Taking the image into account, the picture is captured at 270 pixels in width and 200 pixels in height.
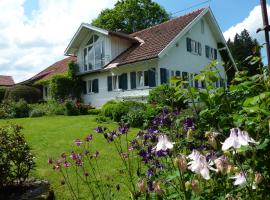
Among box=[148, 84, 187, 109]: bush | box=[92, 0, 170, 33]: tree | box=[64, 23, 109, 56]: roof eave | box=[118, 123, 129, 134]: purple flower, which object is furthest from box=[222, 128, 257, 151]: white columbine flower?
box=[92, 0, 170, 33]: tree

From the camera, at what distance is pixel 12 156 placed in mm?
5109

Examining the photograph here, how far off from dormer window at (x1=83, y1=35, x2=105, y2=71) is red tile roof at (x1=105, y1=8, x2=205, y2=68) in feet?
5.18

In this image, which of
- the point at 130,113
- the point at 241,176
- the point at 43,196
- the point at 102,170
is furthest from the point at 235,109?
the point at 130,113

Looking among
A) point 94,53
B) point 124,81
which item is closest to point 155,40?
point 124,81

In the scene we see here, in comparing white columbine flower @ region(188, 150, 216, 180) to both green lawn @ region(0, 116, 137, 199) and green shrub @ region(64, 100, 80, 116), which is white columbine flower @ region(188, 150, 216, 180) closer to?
green lawn @ region(0, 116, 137, 199)

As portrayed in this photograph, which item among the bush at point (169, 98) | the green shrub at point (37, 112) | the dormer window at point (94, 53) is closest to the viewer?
the bush at point (169, 98)

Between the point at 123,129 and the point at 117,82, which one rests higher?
the point at 117,82

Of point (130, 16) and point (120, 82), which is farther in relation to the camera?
point (130, 16)

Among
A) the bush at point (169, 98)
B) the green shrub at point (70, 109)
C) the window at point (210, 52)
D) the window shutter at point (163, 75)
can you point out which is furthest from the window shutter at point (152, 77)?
the window at point (210, 52)

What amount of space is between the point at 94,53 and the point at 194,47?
7453 millimetres

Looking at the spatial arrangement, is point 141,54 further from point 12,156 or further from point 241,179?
point 241,179

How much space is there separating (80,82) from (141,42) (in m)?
6.02

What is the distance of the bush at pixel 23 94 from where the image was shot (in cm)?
2985

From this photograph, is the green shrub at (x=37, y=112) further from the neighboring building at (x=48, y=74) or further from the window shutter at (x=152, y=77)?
the neighboring building at (x=48, y=74)
